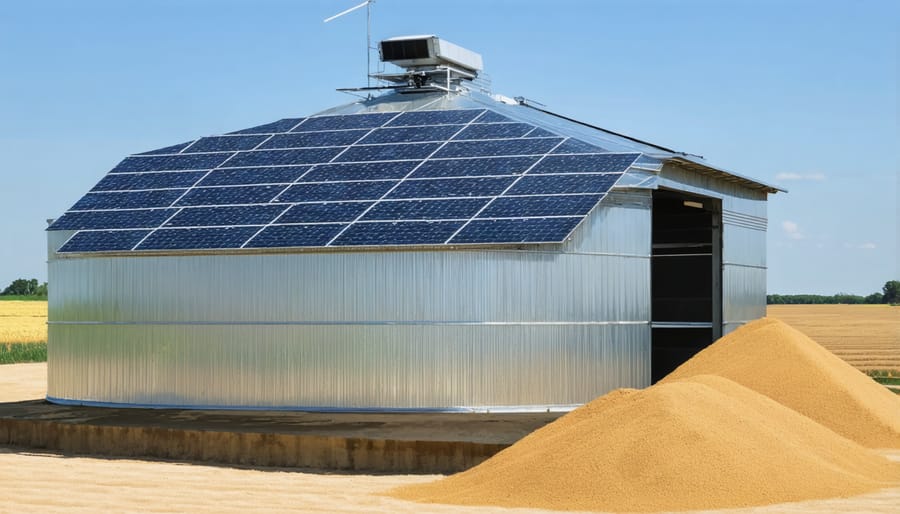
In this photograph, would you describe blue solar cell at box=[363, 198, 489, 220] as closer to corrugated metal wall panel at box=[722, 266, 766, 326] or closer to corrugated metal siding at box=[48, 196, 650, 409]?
corrugated metal siding at box=[48, 196, 650, 409]

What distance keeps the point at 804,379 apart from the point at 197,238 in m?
15.3

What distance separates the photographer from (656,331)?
144ft

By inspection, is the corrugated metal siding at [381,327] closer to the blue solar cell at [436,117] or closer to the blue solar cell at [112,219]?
the blue solar cell at [112,219]

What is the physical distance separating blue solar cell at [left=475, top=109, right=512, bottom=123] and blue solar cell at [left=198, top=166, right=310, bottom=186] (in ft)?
17.0

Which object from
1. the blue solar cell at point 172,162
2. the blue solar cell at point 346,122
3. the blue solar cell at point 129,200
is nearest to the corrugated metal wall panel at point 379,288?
the blue solar cell at point 129,200

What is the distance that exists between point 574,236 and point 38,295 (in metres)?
141

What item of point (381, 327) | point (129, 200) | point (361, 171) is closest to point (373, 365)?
point (381, 327)

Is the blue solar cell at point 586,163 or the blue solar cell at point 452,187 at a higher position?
the blue solar cell at point 586,163

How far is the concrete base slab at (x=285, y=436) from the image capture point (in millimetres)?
26109

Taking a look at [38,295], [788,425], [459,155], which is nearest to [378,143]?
[459,155]

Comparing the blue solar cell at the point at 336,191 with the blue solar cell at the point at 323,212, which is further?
the blue solar cell at the point at 336,191

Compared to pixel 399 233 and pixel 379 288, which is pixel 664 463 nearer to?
pixel 379 288

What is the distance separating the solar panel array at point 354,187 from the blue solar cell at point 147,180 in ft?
0.22

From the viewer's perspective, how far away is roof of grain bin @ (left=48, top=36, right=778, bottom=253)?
32594 millimetres
